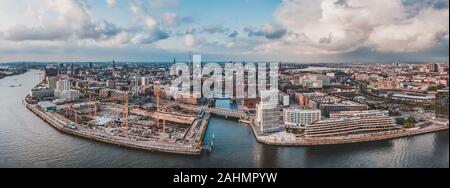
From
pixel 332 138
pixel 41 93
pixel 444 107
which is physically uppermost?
pixel 444 107

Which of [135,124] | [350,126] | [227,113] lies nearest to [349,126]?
[350,126]

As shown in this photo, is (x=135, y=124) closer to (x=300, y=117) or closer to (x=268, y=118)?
(x=268, y=118)

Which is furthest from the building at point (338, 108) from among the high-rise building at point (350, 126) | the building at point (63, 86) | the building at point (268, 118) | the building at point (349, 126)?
the building at point (63, 86)

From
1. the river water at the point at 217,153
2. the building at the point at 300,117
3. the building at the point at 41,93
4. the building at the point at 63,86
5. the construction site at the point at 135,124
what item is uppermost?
the building at the point at 63,86

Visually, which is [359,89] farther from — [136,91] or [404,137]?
[136,91]

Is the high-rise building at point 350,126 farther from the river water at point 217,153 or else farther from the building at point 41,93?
the building at point 41,93
